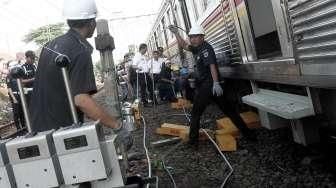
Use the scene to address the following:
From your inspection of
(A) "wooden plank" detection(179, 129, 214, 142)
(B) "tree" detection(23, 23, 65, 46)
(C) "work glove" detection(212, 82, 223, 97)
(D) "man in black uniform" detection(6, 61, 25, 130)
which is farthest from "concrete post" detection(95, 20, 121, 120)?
(B) "tree" detection(23, 23, 65, 46)

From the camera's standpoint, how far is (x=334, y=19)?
3459 mm

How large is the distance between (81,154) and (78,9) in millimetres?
1224

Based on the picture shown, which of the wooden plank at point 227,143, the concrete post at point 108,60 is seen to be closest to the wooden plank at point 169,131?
the concrete post at point 108,60

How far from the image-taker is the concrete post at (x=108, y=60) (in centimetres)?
714

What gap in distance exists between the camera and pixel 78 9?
317 centimetres

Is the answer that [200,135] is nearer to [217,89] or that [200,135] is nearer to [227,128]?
[227,128]

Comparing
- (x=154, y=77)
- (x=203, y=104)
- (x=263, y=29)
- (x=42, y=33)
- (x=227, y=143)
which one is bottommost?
(x=227, y=143)

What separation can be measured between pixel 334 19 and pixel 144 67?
434 inches

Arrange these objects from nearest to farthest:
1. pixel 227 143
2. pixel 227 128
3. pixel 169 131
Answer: pixel 227 143 → pixel 227 128 → pixel 169 131

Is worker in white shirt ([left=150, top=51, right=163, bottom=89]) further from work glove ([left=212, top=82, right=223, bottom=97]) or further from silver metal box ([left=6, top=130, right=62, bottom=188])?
silver metal box ([left=6, top=130, right=62, bottom=188])

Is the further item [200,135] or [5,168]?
[200,135]

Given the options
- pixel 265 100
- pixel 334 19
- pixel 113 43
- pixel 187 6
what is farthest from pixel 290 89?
pixel 187 6

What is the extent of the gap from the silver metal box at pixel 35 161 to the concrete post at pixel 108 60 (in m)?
4.69

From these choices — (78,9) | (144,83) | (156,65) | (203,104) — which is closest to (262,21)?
(203,104)
